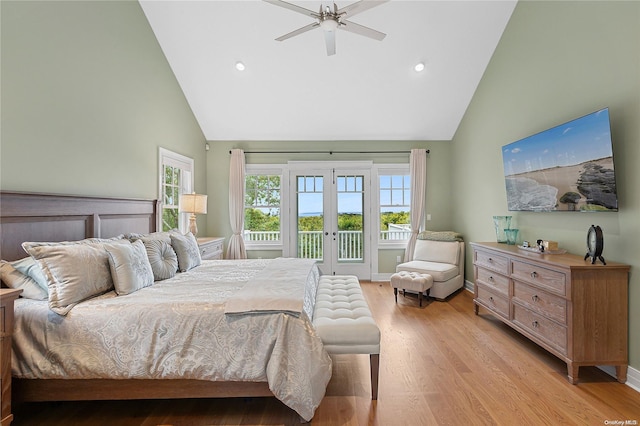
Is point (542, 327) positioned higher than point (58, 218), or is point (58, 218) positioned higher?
point (58, 218)

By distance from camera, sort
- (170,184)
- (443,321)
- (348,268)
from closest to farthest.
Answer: (443,321), (170,184), (348,268)

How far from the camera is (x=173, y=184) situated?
4.58 meters

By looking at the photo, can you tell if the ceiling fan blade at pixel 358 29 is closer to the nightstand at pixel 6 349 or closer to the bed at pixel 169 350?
the bed at pixel 169 350

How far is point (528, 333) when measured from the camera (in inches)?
112

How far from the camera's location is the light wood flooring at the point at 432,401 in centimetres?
196

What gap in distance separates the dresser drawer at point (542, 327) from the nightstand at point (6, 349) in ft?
12.2

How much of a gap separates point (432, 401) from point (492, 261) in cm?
193

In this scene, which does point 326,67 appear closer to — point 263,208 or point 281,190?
point 281,190

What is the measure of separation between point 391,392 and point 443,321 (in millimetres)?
1706

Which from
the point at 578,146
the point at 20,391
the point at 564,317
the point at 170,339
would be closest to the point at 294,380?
the point at 170,339

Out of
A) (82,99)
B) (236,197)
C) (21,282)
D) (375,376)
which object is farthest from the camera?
(236,197)

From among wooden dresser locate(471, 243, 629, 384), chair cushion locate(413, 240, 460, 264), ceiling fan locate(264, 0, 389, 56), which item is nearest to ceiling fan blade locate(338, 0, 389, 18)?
ceiling fan locate(264, 0, 389, 56)

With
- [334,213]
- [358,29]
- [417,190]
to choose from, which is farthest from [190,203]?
[417,190]

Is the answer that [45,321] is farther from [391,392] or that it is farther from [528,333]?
[528,333]
